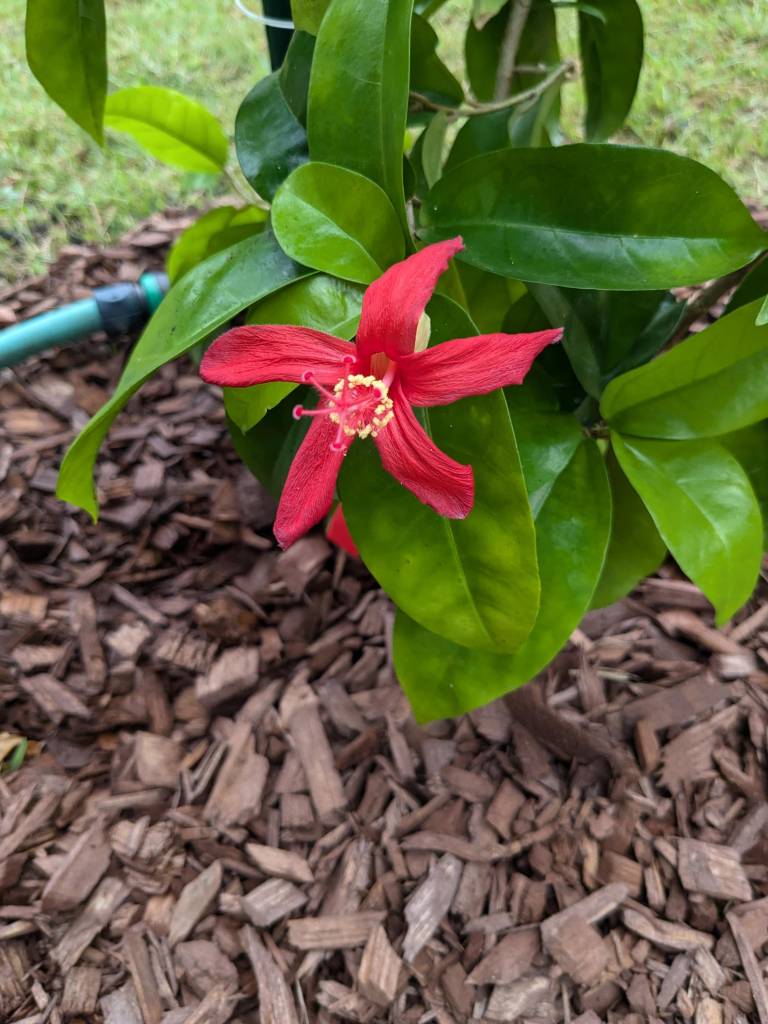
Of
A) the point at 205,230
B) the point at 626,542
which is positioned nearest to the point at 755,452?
the point at 626,542

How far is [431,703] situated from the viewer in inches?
30.7

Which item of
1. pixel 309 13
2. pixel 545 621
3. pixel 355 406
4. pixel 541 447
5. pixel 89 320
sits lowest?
pixel 89 320

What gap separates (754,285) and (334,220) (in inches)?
18.8

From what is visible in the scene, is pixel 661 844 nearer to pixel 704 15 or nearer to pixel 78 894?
pixel 78 894

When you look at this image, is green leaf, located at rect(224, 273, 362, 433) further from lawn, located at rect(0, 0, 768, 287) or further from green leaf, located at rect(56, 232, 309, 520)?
lawn, located at rect(0, 0, 768, 287)

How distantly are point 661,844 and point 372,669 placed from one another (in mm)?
472

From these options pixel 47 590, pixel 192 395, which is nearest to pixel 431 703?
pixel 47 590

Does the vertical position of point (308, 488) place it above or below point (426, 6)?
below

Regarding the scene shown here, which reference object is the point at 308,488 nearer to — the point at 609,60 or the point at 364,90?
the point at 364,90

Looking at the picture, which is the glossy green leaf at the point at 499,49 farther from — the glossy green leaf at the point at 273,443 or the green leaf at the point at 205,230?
the glossy green leaf at the point at 273,443

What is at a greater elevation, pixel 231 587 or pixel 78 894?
pixel 231 587

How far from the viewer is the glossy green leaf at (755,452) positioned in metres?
0.87

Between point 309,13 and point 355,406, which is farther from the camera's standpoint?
point 309,13

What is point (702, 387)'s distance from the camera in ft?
2.38
